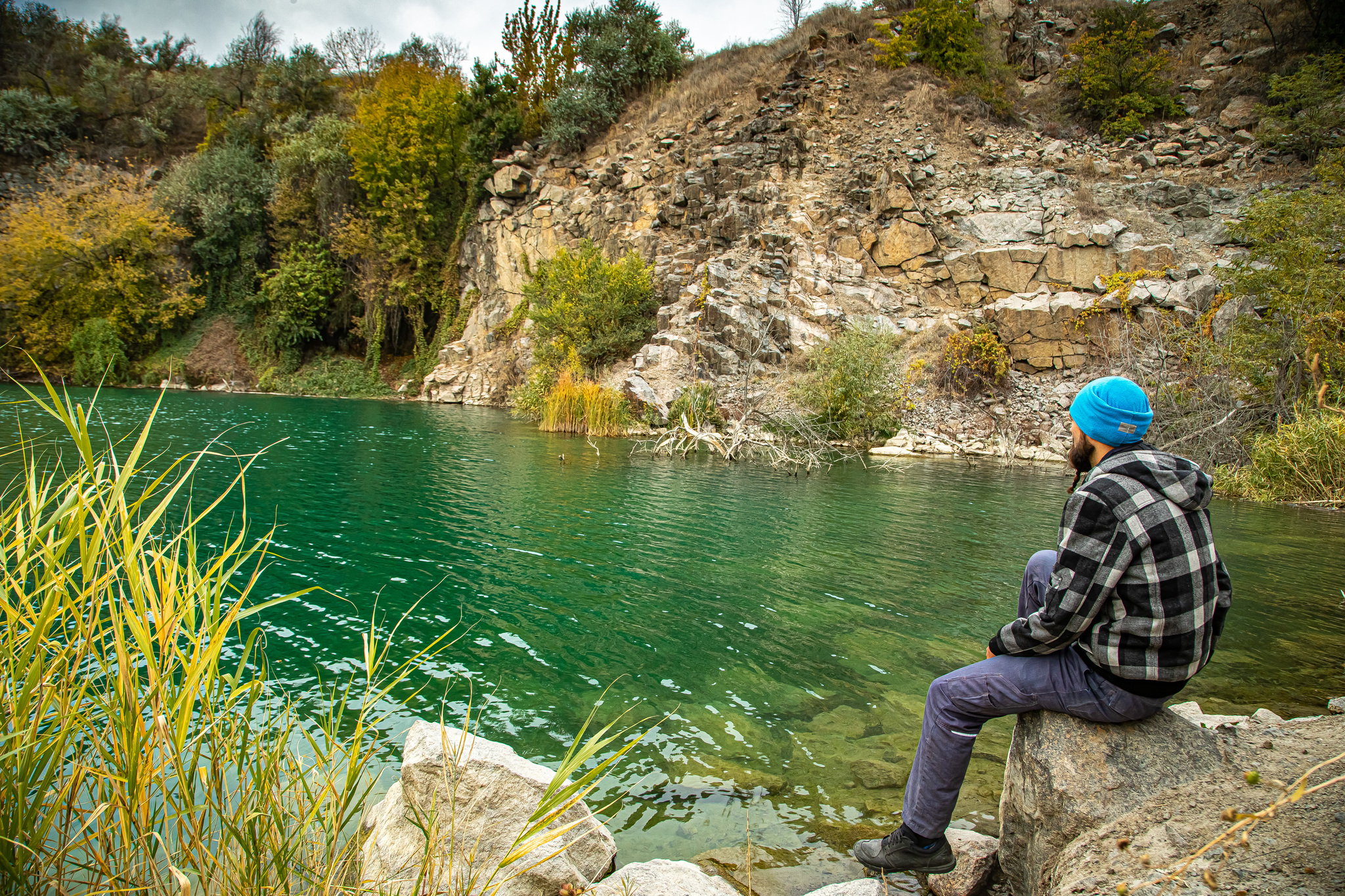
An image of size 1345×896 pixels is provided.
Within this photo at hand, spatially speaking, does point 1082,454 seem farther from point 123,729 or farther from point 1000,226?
point 1000,226

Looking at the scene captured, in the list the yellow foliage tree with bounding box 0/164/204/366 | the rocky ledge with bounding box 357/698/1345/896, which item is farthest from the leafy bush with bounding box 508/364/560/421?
the yellow foliage tree with bounding box 0/164/204/366

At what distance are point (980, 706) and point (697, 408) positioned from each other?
53.9ft

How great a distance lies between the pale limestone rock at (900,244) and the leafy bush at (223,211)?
34275 mm

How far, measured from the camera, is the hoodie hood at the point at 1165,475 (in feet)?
7.47

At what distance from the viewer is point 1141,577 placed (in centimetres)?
229

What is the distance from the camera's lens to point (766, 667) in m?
4.93

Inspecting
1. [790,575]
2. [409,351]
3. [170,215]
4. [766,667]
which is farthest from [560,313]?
[170,215]

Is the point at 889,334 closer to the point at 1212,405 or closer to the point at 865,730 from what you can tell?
the point at 1212,405

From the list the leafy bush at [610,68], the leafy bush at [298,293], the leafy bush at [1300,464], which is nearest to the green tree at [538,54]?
the leafy bush at [610,68]

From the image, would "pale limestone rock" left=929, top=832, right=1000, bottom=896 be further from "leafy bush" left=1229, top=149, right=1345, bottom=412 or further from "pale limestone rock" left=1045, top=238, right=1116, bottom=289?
"pale limestone rock" left=1045, top=238, right=1116, bottom=289

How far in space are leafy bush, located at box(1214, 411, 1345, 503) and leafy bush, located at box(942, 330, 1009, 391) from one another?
9.11m

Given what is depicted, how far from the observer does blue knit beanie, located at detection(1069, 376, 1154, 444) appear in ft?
8.18

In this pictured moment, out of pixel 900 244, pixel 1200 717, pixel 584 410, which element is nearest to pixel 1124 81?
pixel 900 244

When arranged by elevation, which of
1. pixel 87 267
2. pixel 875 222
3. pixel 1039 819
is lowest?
pixel 1039 819
